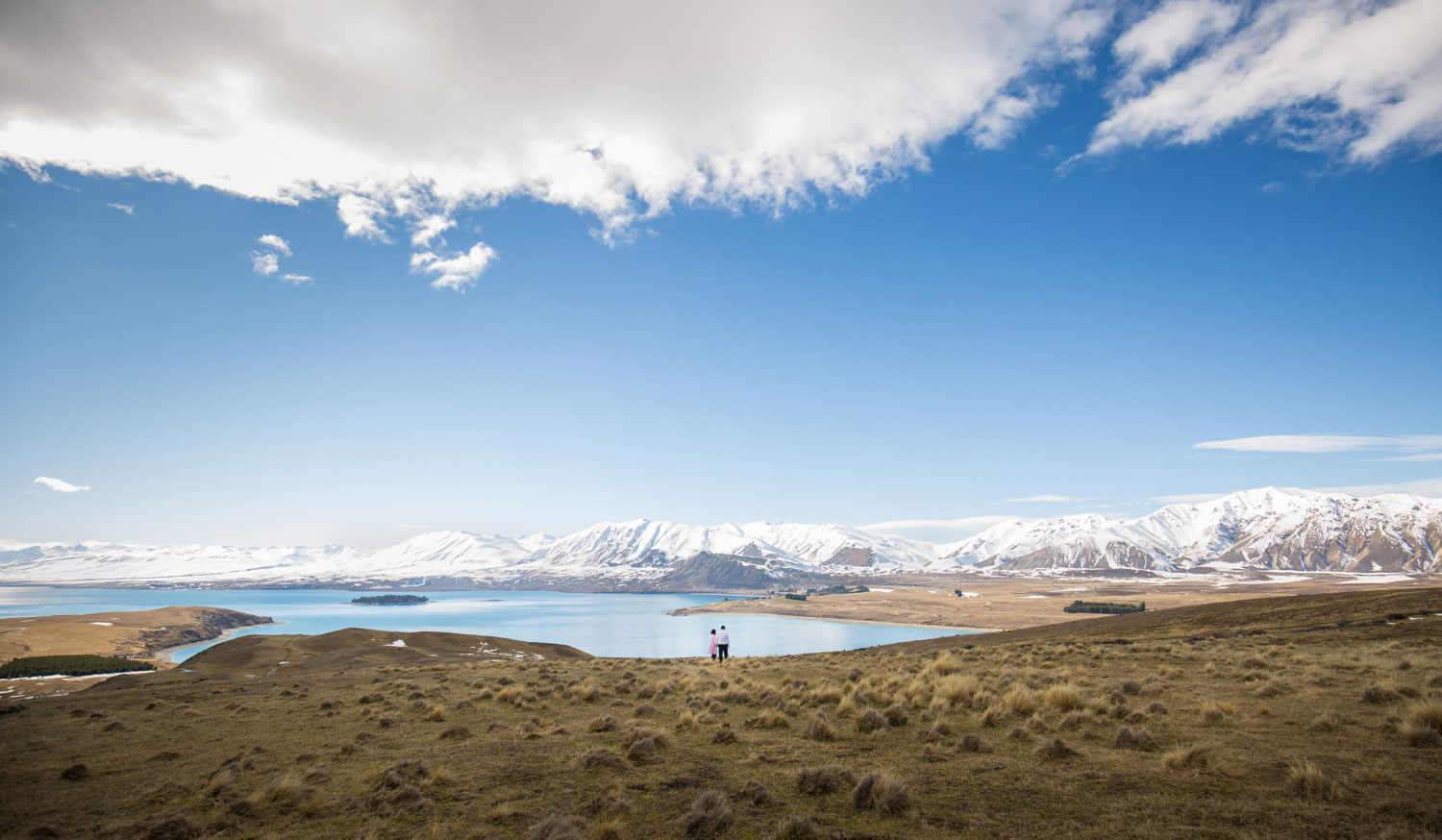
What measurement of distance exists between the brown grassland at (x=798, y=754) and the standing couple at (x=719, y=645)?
7.90m

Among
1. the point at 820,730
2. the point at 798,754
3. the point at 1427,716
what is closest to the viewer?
the point at 1427,716

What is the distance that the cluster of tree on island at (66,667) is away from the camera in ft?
139

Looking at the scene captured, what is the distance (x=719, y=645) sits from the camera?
29.0 m

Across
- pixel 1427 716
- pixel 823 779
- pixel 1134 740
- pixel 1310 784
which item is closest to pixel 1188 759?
pixel 1134 740

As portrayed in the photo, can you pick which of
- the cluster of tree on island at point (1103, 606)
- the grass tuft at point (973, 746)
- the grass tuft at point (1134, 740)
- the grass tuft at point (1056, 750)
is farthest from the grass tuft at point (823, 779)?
the cluster of tree on island at point (1103, 606)

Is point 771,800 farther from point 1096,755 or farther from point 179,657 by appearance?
point 179,657

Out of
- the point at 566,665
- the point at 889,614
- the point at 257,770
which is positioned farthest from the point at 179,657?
the point at 889,614

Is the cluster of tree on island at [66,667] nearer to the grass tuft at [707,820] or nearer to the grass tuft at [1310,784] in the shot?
the grass tuft at [707,820]

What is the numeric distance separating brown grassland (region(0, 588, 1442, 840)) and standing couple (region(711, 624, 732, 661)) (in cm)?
790

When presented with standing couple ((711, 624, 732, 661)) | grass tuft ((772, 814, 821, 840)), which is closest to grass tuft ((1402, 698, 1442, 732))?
grass tuft ((772, 814, 821, 840))

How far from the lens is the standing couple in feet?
95.3

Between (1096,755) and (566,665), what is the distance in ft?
82.8

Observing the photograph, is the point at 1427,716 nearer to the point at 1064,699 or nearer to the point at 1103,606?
the point at 1064,699

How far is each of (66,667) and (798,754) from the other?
202 ft
